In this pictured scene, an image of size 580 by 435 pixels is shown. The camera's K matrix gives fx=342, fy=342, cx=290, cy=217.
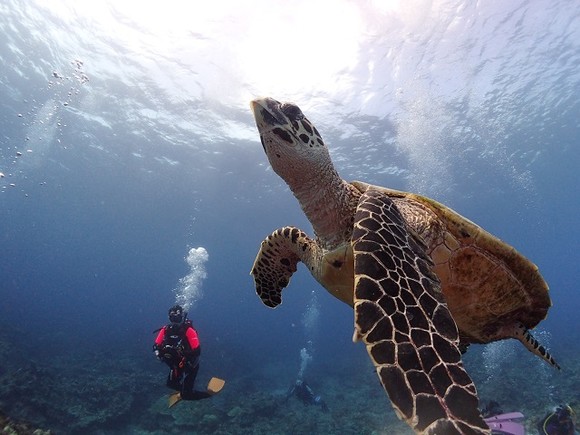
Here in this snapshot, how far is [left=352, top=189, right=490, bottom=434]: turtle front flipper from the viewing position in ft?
4.60

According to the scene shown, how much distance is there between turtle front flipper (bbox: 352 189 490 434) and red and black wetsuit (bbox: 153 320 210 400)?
627 cm

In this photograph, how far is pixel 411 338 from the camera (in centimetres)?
160

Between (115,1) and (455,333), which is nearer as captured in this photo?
(455,333)

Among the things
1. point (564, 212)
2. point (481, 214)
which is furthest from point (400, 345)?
point (564, 212)

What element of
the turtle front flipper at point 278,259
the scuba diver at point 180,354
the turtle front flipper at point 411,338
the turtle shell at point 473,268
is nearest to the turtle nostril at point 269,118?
the turtle shell at point 473,268

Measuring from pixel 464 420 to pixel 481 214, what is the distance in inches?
1994

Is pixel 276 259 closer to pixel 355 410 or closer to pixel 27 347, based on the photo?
pixel 355 410

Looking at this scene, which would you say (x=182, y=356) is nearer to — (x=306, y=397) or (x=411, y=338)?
(x=411, y=338)

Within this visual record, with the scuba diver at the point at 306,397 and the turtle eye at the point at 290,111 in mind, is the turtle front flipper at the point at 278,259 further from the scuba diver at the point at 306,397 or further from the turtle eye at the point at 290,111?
the scuba diver at the point at 306,397

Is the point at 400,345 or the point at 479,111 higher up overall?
the point at 479,111

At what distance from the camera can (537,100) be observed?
21.0m

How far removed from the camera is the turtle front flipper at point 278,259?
14.0 ft

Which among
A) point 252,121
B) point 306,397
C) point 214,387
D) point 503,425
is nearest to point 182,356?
point 214,387

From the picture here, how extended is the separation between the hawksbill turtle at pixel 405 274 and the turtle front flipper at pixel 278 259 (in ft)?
0.05
